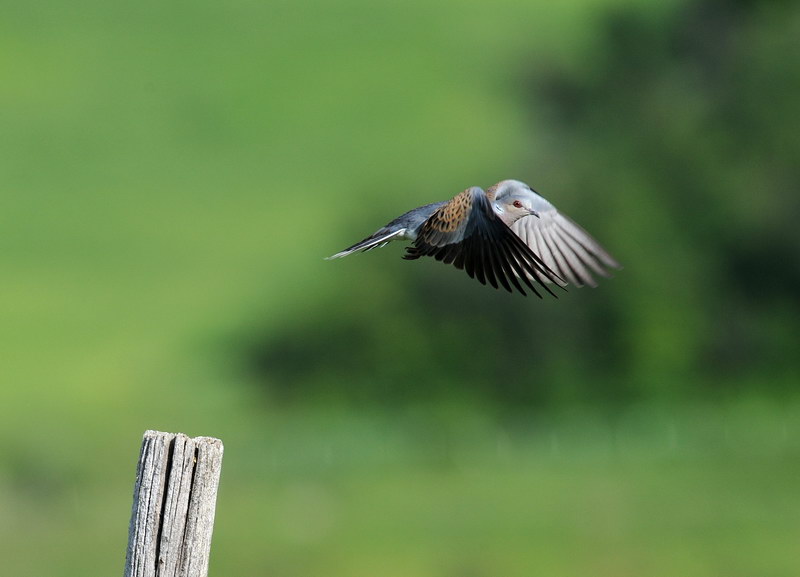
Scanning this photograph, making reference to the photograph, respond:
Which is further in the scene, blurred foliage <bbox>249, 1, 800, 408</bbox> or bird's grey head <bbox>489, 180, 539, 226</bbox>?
blurred foliage <bbox>249, 1, 800, 408</bbox>

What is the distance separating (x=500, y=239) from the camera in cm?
601

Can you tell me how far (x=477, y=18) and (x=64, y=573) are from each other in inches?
632

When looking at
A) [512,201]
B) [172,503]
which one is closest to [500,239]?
[512,201]

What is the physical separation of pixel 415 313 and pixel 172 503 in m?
13.2

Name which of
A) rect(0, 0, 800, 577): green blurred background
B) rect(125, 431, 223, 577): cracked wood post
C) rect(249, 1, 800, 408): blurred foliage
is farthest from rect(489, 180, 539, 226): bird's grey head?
rect(249, 1, 800, 408): blurred foliage

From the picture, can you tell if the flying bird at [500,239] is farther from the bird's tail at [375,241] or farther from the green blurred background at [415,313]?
the green blurred background at [415,313]

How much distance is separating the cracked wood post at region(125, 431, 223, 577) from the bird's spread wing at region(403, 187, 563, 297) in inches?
80.2

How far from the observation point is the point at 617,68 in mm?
18953

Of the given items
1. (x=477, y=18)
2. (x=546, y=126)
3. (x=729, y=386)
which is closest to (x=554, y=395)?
(x=729, y=386)

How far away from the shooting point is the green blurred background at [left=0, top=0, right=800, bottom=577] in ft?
44.6

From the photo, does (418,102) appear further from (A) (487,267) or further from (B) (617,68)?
(A) (487,267)

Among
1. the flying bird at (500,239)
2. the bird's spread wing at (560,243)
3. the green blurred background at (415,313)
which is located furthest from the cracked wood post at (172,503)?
the green blurred background at (415,313)

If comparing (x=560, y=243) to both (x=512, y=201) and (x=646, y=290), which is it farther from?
(x=646, y=290)

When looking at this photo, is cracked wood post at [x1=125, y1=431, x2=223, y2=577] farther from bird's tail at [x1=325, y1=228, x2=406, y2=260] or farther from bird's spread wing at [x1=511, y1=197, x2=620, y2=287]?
bird's spread wing at [x1=511, y1=197, x2=620, y2=287]
